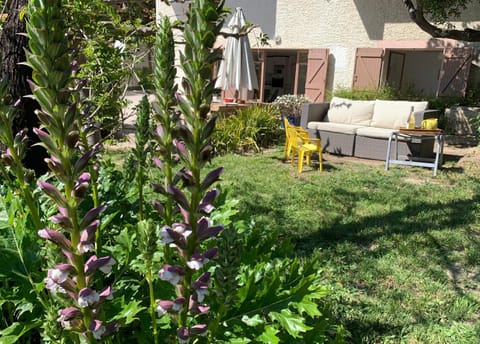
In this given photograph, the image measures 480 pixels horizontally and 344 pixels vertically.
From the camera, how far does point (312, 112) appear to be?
9.74m

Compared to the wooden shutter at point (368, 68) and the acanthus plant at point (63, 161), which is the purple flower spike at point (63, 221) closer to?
the acanthus plant at point (63, 161)

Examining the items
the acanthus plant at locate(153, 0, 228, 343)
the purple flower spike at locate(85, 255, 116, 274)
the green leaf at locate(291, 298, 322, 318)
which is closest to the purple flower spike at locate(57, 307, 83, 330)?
the purple flower spike at locate(85, 255, 116, 274)

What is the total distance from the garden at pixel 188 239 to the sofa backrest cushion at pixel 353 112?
12.1ft

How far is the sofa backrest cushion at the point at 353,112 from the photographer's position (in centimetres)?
955

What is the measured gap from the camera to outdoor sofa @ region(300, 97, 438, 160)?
8.19 m

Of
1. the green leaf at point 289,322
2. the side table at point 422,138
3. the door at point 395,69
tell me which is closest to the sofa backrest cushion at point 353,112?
the side table at point 422,138

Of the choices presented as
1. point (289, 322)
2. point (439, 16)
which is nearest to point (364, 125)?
point (439, 16)

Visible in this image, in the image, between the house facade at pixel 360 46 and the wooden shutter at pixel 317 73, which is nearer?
the house facade at pixel 360 46

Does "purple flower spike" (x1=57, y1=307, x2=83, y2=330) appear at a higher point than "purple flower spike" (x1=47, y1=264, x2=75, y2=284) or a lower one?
lower

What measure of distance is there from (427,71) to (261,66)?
6904 mm

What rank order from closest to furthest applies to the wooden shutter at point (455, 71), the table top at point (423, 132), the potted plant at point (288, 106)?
the table top at point (423, 132) → the potted plant at point (288, 106) → the wooden shutter at point (455, 71)

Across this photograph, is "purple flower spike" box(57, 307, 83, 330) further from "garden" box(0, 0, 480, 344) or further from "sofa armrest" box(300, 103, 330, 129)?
"sofa armrest" box(300, 103, 330, 129)

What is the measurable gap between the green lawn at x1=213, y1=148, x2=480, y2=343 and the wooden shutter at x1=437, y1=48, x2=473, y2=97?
19.9 feet

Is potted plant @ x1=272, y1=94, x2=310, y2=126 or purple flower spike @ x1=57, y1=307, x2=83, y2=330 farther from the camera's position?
potted plant @ x1=272, y1=94, x2=310, y2=126
